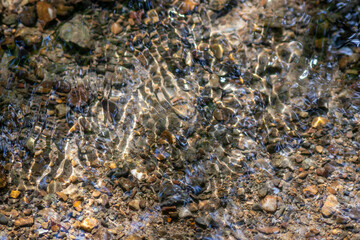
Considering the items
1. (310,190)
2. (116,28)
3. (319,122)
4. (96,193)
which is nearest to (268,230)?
(310,190)

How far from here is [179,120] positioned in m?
3.09

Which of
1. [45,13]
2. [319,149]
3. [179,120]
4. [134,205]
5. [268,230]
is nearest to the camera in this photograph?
[268,230]

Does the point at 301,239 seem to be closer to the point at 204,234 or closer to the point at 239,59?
the point at 204,234

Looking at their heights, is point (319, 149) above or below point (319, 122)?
below

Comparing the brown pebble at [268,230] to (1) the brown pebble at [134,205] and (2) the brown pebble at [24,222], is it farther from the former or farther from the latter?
(2) the brown pebble at [24,222]

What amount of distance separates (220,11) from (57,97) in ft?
7.06

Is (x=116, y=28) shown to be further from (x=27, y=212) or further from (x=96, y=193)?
(x=27, y=212)

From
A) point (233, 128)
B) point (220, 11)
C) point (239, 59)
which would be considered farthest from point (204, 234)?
point (220, 11)

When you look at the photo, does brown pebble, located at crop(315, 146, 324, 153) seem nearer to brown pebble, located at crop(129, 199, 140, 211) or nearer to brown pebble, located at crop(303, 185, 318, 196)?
brown pebble, located at crop(303, 185, 318, 196)

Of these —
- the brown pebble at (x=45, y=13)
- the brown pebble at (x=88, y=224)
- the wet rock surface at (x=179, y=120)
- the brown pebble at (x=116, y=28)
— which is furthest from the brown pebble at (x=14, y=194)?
the brown pebble at (x=116, y=28)

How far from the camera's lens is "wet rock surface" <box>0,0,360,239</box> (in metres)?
2.74

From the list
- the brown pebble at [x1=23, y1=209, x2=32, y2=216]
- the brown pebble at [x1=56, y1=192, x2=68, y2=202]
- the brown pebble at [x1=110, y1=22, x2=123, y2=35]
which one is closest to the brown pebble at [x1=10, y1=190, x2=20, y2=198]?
the brown pebble at [x1=23, y1=209, x2=32, y2=216]

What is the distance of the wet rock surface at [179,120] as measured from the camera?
108 inches

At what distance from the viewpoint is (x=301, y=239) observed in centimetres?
264
